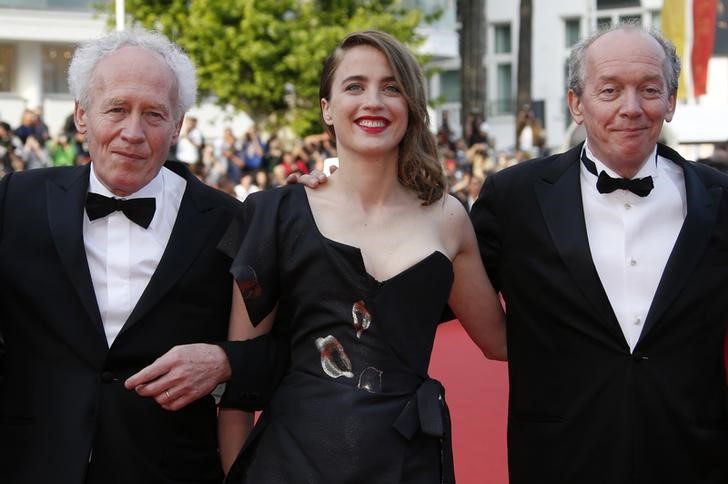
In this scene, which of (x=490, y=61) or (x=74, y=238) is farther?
(x=490, y=61)

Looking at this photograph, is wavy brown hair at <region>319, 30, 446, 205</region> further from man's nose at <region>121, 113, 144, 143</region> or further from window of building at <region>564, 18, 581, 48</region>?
window of building at <region>564, 18, 581, 48</region>

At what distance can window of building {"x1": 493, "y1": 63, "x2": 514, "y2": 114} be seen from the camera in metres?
36.3

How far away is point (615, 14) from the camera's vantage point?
3412 cm

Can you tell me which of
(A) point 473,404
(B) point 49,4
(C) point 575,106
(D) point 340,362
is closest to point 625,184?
(C) point 575,106

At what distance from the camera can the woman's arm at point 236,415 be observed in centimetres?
343

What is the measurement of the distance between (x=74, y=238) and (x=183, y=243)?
317 mm

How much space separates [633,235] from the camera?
139 inches

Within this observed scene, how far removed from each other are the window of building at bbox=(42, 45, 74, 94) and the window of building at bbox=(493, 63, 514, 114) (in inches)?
578

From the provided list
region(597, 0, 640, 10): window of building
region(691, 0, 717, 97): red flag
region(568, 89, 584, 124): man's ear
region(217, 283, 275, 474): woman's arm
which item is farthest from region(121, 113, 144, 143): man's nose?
region(597, 0, 640, 10): window of building

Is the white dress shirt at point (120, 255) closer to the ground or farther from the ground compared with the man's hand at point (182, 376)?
farther from the ground

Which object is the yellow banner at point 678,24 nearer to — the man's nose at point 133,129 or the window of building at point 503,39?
the man's nose at point 133,129

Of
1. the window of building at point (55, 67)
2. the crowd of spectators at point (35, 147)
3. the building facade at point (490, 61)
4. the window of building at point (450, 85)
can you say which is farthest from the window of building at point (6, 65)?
the window of building at point (450, 85)

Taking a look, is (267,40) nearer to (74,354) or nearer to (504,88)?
(74,354)

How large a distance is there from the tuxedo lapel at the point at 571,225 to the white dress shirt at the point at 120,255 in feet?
3.86
